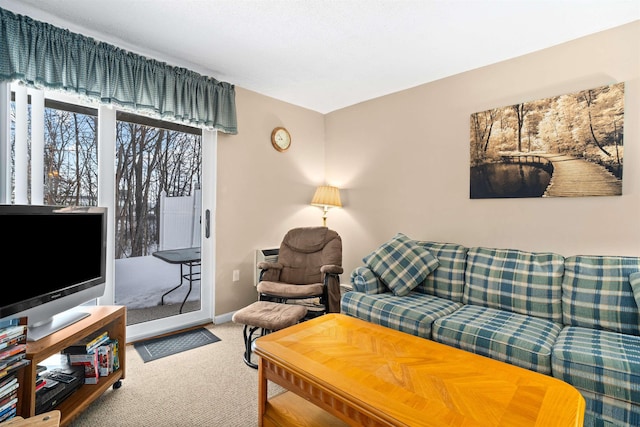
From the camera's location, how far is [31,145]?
2215 millimetres

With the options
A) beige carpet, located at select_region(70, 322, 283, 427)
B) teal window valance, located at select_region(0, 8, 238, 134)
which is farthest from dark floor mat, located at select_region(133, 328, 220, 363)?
teal window valance, located at select_region(0, 8, 238, 134)

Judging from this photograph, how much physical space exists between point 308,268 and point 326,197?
950 millimetres

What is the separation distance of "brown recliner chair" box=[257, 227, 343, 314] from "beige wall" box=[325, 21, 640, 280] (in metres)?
0.71

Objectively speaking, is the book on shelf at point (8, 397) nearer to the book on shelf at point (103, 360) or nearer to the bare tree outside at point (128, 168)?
the book on shelf at point (103, 360)

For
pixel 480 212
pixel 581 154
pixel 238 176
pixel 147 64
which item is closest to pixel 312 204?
pixel 238 176

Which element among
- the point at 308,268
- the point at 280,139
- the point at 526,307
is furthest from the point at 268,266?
the point at 526,307

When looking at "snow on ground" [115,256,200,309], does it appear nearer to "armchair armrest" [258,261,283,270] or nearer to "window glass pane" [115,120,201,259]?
"window glass pane" [115,120,201,259]

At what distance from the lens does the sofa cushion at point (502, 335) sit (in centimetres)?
179

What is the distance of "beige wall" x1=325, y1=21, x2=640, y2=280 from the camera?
2270mm

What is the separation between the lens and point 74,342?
67.3 inches

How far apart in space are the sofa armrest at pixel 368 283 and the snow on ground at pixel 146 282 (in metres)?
1.63

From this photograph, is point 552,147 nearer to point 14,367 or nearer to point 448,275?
point 448,275

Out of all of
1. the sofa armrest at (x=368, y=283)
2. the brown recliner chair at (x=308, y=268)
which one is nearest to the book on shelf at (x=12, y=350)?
the brown recliner chair at (x=308, y=268)

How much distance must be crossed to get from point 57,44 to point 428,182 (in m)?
3.20
